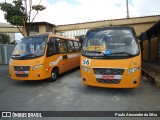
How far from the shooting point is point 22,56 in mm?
7441

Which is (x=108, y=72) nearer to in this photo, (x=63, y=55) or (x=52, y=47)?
(x=52, y=47)

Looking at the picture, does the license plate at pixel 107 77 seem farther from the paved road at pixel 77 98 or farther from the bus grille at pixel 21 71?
the bus grille at pixel 21 71

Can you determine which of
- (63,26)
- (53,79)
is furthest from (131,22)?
(53,79)

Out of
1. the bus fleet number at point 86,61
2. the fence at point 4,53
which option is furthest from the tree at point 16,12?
the bus fleet number at point 86,61

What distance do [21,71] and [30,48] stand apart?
1150mm

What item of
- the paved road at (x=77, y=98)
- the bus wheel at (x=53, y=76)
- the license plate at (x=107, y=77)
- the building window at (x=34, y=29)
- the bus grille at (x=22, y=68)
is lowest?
the paved road at (x=77, y=98)

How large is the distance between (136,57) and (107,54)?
3.23 feet

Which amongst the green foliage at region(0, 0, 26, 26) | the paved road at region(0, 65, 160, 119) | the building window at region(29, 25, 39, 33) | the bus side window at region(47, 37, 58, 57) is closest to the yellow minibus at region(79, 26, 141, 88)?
the paved road at region(0, 65, 160, 119)

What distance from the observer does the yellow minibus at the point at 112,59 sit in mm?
5539

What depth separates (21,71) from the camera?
7332mm

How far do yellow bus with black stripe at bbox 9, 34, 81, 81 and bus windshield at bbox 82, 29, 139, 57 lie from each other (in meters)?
2.10

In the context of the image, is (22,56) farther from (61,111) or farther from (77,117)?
(77,117)

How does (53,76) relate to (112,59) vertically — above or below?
below

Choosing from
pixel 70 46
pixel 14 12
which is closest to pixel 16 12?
pixel 14 12
